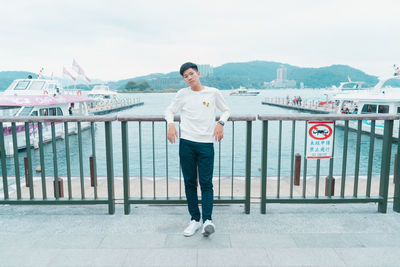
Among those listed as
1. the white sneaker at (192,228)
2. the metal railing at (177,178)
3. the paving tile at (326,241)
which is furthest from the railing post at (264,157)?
the white sneaker at (192,228)

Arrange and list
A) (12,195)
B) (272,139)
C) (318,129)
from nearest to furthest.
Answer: (318,129)
(12,195)
(272,139)

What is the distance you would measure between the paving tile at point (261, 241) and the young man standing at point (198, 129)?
1.02 feet

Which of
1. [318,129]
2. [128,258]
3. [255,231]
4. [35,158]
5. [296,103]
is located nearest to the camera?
[128,258]

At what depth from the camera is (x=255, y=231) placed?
364 cm

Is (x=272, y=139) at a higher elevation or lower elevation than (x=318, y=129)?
lower

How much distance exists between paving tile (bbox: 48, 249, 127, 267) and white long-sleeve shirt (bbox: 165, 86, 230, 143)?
144cm

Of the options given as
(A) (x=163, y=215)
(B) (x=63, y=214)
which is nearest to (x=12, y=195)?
(B) (x=63, y=214)

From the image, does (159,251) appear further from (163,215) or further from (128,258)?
(163,215)

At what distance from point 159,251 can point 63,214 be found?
1.87 metres

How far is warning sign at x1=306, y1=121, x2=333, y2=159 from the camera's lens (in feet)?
13.4

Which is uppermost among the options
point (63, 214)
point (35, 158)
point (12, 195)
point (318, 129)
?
point (318, 129)

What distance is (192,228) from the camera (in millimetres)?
3547

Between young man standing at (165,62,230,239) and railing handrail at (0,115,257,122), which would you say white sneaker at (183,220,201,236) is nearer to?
young man standing at (165,62,230,239)

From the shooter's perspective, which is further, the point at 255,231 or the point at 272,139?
the point at 272,139
